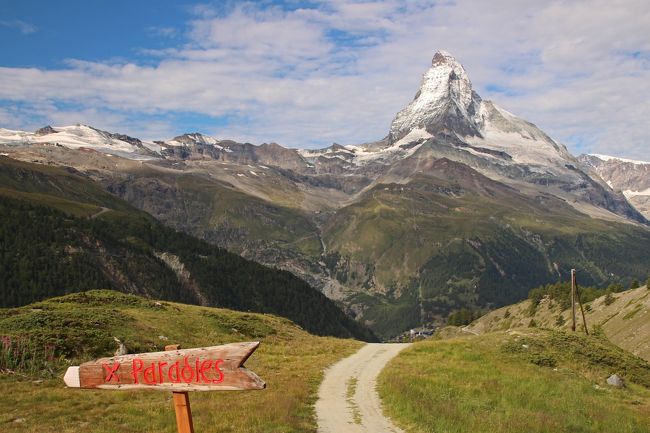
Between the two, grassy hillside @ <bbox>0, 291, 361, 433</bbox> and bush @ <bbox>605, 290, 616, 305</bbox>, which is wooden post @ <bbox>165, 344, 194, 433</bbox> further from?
bush @ <bbox>605, 290, 616, 305</bbox>

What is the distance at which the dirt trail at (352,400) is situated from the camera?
23.0 m

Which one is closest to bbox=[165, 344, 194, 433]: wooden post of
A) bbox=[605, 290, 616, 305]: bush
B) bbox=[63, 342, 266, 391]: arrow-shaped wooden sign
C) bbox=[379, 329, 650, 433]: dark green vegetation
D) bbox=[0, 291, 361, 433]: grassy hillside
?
bbox=[63, 342, 266, 391]: arrow-shaped wooden sign

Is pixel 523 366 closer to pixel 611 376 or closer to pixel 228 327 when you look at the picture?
pixel 611 376

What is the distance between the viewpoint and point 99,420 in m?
22.7

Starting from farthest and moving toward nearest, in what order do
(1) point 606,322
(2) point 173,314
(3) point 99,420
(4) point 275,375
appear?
(1) point 606,322
(2) point 173,314
(4) point 275,375
(3) point 99,420

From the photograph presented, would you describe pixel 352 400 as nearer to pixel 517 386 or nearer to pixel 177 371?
pixel 517 386

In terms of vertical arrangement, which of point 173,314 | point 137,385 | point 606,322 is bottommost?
point 606,322

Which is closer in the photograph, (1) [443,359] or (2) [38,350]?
(2) [38,350]

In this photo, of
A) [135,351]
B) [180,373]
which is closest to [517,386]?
[135,351]

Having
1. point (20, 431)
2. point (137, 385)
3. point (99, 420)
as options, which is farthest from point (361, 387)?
point (137, 385)

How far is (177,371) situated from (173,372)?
0.11 meters

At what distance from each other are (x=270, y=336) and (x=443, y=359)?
19.5 metres

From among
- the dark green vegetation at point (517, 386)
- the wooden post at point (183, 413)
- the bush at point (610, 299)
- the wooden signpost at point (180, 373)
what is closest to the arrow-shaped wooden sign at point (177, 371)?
the wooden signpost at point (180, 373)

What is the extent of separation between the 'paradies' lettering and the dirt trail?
1120 cm
